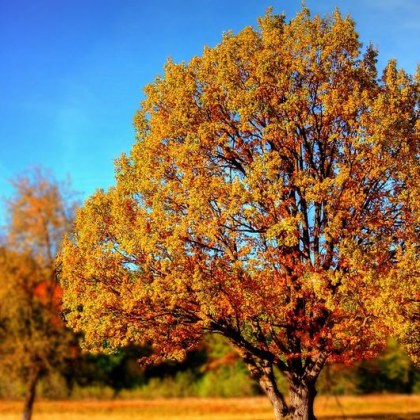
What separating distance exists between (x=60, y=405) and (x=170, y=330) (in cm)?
2132

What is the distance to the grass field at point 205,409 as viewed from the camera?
41.5 meters

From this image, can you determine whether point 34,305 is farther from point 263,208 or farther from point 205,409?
point 205,409

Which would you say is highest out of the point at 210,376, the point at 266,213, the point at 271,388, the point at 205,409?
the point at 266,213

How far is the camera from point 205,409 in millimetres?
47312

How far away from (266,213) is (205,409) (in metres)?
28.4

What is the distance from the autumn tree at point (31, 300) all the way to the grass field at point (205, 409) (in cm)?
810

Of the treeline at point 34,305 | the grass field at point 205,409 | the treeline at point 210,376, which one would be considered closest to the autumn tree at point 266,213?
the treeline at point 34,305

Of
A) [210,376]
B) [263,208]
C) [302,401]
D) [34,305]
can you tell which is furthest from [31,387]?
[210,376]

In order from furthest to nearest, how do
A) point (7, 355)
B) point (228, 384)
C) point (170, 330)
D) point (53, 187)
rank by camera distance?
point (228, 384)
point (53, 187)
point (7, 355)
point (170, 330)

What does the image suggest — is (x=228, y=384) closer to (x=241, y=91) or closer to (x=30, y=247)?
(x=30, y=247)

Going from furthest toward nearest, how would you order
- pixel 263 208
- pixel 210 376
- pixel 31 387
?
pixel 210 376 < pixel 31 387 < pixel 263 208

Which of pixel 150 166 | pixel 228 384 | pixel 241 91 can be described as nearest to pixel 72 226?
pixel 150 166

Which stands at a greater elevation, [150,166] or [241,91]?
[241,91]

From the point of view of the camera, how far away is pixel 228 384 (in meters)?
52.2
